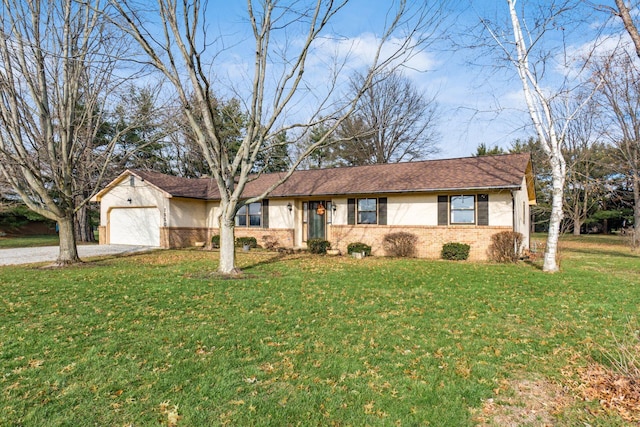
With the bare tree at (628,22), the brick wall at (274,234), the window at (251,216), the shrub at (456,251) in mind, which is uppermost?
the bare tree at (628,22)

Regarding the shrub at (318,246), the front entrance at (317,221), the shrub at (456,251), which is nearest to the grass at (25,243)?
the front entrance at (317,221)

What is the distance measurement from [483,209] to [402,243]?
3185 millimetres

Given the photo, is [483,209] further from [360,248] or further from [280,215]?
[280,215]

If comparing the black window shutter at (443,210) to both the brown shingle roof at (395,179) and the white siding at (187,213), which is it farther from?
the white siding at (187,213)

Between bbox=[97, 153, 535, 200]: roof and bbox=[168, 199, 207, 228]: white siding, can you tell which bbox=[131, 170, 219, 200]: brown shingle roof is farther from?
bbox=[168, 199, 207, 228]: white siding

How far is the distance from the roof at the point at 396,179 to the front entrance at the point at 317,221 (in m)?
0.80

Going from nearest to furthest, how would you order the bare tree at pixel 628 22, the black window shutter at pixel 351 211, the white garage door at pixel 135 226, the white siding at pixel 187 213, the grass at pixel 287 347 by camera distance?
the grass at pixel 287 347 < the bare tree at pixel 628 22 < the black window shutter at pixel 351 211 < the white siding at pixel 187 213 < the white garage door at pixel 135 226

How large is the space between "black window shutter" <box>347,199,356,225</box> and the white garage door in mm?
9841

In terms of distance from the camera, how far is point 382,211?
1524 cm

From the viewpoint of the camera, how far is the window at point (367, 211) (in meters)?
15.4

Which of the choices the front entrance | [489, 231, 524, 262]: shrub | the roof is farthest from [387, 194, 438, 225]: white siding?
the front entrance

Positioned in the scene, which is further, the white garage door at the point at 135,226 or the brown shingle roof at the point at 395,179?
the white garage door at the point at 135,226

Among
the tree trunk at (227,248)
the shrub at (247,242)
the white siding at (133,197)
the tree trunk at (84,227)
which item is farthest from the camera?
the tree trunk at (84,227)

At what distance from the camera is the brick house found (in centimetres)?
1338
